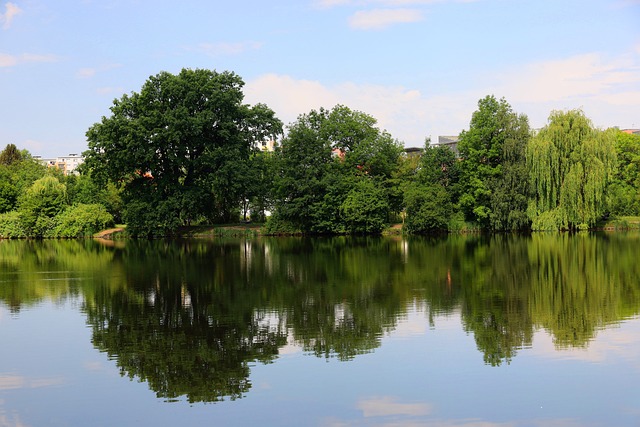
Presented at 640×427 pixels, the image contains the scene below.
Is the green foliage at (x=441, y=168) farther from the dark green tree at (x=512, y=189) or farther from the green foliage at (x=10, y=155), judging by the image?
the green foliage at (x=10, y=155)

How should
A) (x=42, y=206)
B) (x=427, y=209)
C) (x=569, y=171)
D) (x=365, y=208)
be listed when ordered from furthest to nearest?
(x=42, y=206)
(x=365, y=208)
(x=427, y=209)
(x=569, y=171)

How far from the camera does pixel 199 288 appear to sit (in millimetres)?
22297

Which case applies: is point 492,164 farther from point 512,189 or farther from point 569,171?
point 569,171

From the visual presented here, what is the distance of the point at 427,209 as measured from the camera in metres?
58.1

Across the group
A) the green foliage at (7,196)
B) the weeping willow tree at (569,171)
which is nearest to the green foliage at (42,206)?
the green foliage at (7,196)

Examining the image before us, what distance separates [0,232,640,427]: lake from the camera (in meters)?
9.63

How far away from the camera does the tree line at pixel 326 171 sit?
53.9m

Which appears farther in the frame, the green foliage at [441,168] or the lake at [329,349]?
the green foliage at [441,168]

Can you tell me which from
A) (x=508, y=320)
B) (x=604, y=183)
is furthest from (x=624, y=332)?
(x=604, y=183)

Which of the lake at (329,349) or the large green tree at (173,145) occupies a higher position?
the large green tree at (173,145)

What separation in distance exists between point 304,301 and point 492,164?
4437cm

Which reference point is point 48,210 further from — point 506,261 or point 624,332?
point 624,332

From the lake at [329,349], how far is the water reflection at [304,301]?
0.24 ft

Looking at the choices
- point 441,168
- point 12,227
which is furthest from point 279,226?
point 12,227
